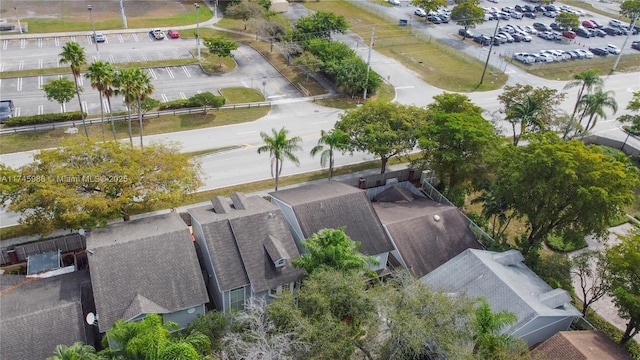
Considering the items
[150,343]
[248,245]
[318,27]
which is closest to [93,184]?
[248,245]

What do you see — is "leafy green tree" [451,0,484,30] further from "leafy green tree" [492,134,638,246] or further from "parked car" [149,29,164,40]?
"leafy green tree" [492,134,638,246]

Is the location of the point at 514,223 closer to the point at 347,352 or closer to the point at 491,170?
the point at 491,170

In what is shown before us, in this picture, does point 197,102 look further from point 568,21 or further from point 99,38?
point 568,21


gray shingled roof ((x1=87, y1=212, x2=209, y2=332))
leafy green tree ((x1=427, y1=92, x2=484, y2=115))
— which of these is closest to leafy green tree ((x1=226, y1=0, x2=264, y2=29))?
leafy green tree ((x1=427, y1=92, x2=484, y2=115))

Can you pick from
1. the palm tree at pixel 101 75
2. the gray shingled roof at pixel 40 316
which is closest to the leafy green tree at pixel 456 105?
the palm tree at pixel 101 75

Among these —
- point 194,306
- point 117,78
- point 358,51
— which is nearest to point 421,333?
point 194,306

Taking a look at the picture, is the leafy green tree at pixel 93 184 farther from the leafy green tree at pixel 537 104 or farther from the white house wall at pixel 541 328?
the leafy green tree at pixel 537 104
